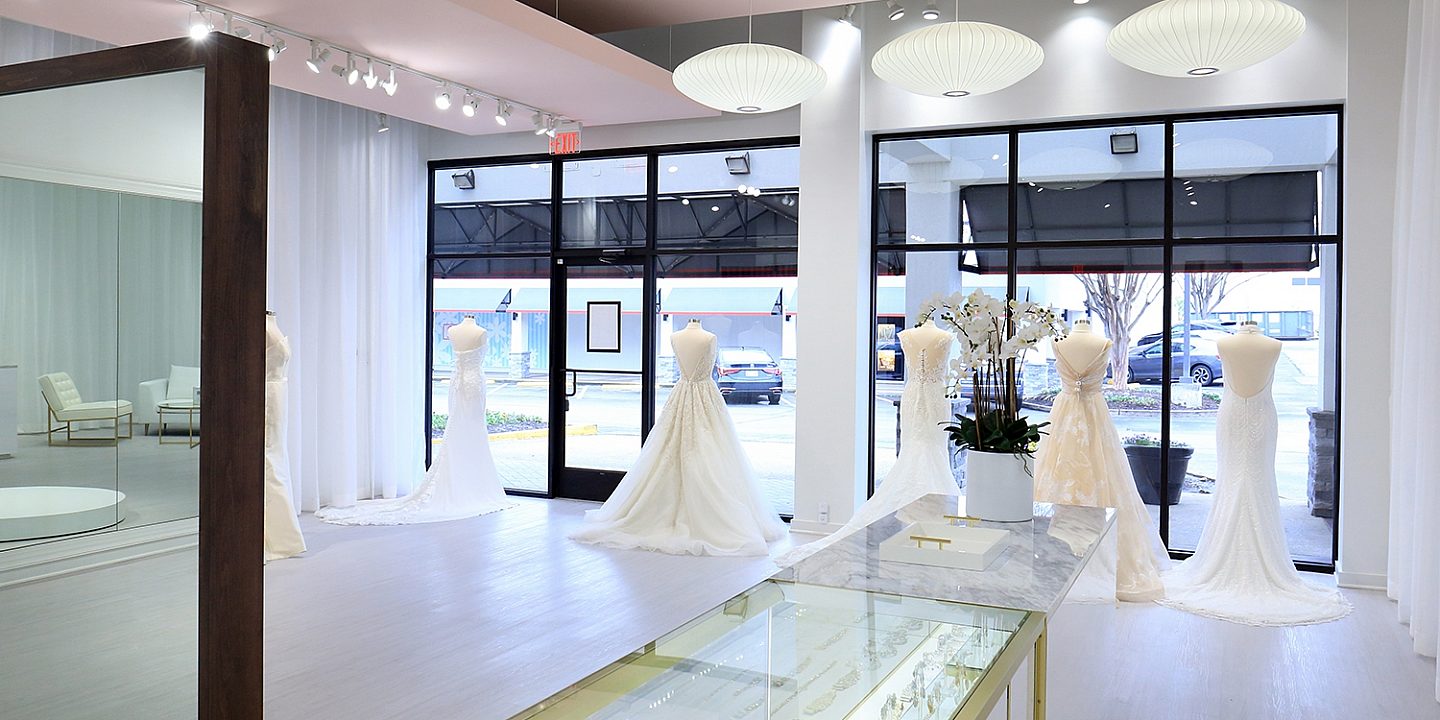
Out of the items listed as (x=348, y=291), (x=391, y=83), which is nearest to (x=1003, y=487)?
(x=391, y=83)

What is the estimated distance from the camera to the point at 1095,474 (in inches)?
228

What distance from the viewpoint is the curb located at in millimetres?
8578

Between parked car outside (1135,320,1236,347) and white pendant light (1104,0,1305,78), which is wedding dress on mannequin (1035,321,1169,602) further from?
white pendant light (1104,0,1305,78)

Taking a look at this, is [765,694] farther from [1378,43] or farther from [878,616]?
[1378,43]

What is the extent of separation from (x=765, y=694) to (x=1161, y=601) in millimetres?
4538

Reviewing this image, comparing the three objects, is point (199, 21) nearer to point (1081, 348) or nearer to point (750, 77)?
point (750, 77)

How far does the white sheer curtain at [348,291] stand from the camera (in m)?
7.74

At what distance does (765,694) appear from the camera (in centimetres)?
168

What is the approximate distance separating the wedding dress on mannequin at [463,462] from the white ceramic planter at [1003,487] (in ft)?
17.6

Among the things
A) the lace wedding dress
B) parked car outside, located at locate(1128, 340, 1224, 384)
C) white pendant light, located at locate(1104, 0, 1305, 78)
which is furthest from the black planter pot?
white pendant light, located at locate(1104, 0, 1305, 78)

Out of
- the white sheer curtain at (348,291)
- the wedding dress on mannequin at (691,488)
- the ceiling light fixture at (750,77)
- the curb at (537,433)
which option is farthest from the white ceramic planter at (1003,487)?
the white sheer curtain at (348,291)

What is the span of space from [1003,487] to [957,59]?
2.75 metres

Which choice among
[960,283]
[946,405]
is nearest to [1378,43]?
[960,283]

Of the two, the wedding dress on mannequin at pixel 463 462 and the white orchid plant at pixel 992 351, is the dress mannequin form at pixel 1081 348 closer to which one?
the white orchid plant at pixel 992 351
